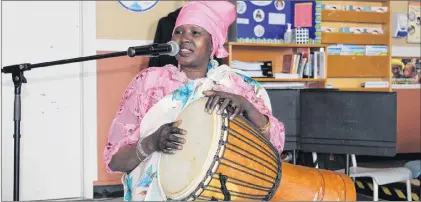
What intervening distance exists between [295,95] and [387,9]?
7.78 feet

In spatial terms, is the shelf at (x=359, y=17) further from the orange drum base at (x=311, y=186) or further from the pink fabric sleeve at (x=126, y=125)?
the pink fabric sleeve at (x=126, y=125)

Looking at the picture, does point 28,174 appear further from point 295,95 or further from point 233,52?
point 295,95

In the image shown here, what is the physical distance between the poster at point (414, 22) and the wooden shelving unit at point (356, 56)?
585mm

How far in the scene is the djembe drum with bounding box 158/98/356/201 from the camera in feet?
5.58

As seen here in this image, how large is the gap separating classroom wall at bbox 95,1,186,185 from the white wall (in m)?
0.06

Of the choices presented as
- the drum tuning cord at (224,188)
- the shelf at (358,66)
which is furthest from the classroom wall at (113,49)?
the drum tuning cord at (224,188)

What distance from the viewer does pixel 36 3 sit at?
467cm

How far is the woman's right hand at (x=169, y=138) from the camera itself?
174 centimetres

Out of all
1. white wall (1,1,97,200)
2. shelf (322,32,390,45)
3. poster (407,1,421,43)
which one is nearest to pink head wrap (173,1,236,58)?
white wall (1,1,97,200)

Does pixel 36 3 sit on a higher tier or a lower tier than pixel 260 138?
higher

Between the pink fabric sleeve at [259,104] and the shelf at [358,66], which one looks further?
the shelf at [358,66]

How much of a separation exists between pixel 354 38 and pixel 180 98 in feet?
13.6

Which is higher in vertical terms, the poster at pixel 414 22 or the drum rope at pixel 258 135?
the poster at pixel 414 22

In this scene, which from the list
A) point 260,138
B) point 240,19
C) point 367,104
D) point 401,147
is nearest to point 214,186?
point 260,138
